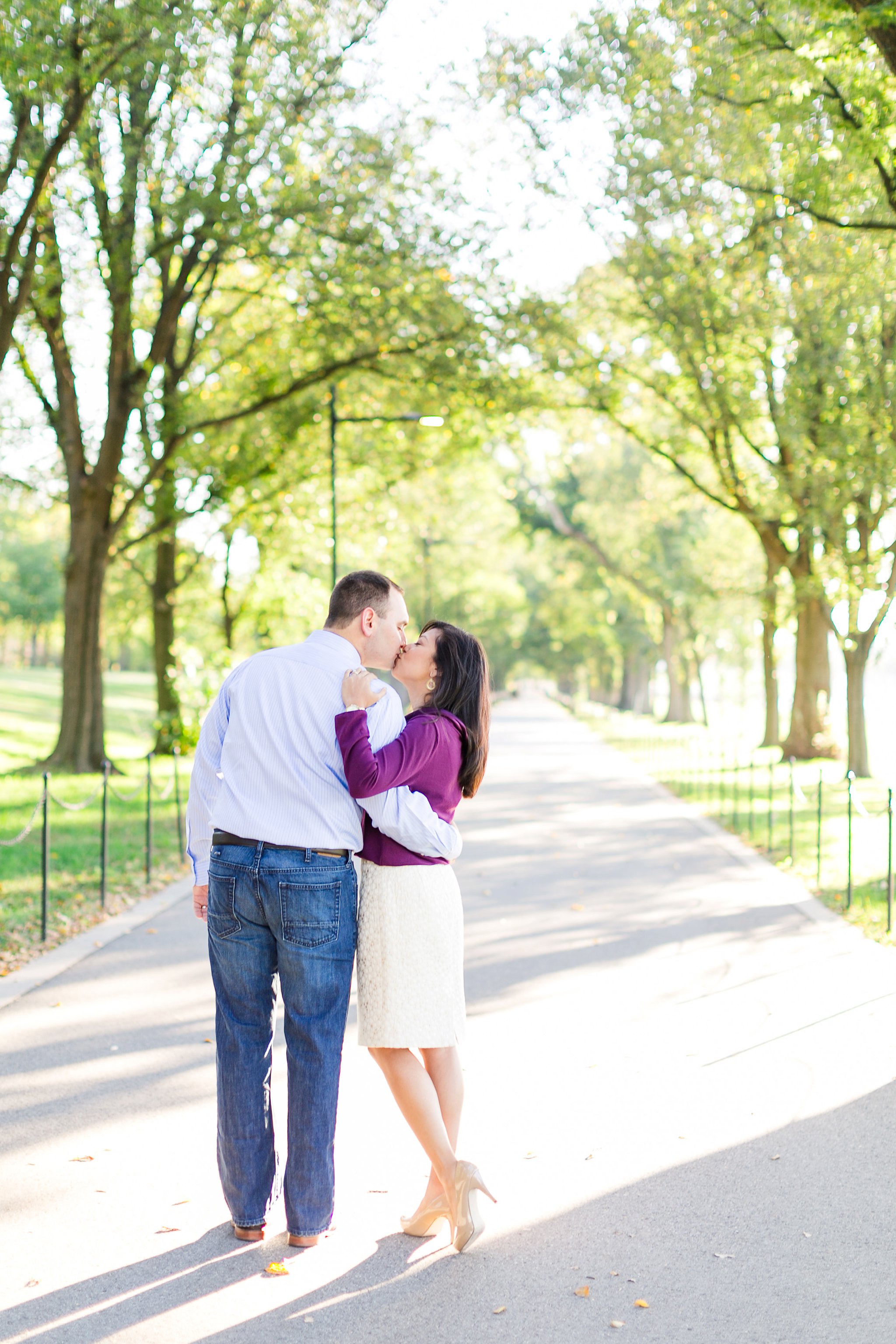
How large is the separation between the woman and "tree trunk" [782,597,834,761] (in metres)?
22.8

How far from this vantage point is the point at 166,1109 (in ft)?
17.0

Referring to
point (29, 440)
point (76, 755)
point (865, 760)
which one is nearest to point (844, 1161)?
point (76, 755)

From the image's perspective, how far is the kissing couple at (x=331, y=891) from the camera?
3773mm

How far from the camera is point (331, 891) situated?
3.79 meters

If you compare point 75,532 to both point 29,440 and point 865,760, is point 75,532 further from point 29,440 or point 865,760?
point 865,760

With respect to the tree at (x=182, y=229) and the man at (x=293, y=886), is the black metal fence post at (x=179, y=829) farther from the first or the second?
the man at (x=293, y=886)

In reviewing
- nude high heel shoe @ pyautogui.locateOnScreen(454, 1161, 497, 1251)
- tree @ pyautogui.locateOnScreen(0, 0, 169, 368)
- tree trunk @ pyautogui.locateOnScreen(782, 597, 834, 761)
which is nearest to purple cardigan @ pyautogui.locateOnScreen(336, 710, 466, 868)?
nude high heel shoe @ pyautogui.locateOnScreen(454, 1161, 497, 1251)

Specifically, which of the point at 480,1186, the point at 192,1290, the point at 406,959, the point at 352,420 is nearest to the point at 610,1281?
the point at 480,1186

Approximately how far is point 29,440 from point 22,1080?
2301 cm

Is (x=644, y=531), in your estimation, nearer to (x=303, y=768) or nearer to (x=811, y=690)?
(x=811, y=690)

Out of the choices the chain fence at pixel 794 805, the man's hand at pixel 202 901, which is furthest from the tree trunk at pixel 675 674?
the man's hand at pixel 202 901

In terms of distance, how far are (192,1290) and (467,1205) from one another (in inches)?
32.2

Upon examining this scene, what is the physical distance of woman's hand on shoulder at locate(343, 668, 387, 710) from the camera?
378 centimetres

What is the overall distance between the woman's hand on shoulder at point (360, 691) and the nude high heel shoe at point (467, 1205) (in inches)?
54.9
